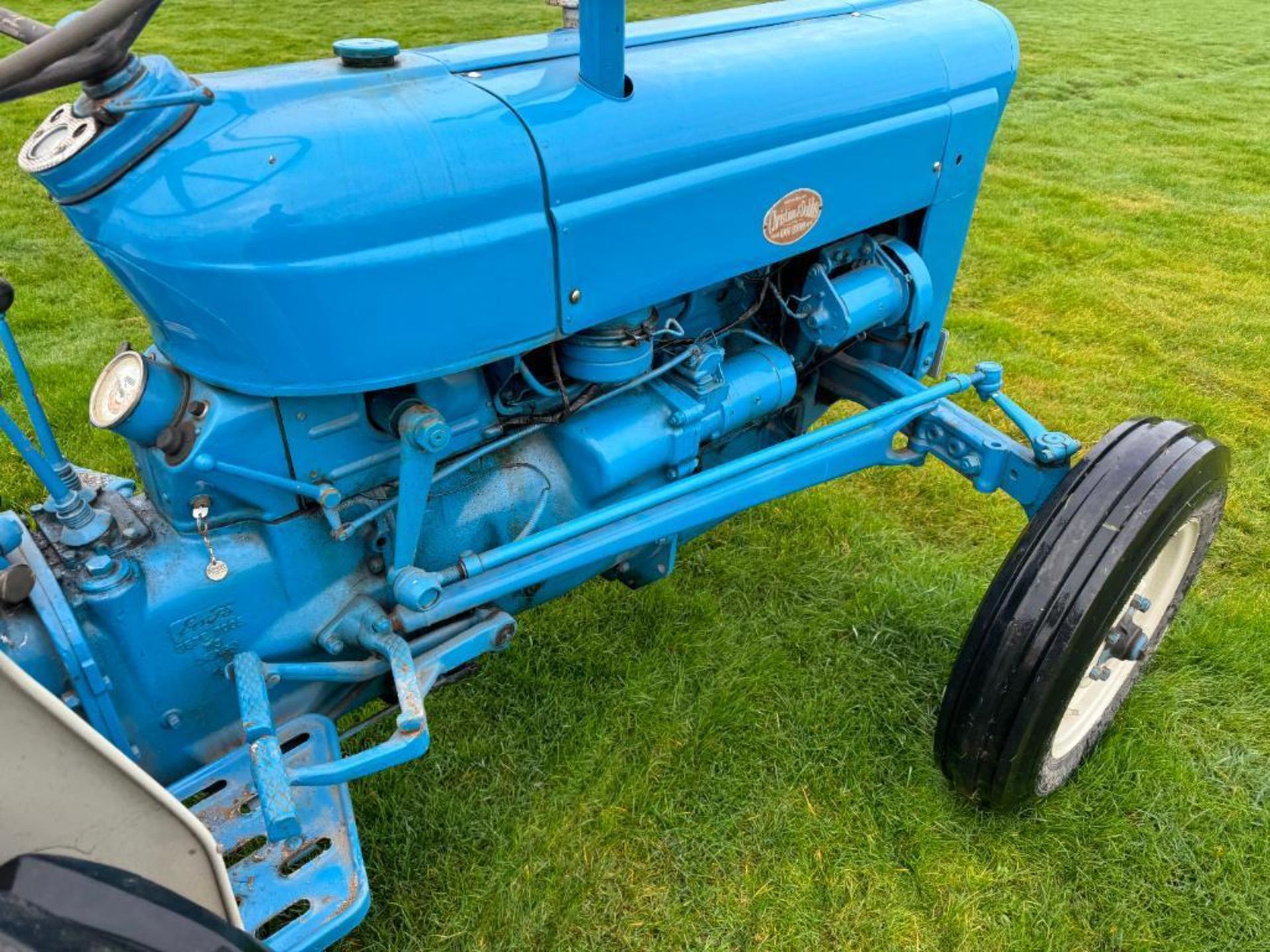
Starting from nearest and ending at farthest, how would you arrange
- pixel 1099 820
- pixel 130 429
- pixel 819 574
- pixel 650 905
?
pixel 130 429 < pixel 650 905 < pixel 1099 820 < pixel 819 574

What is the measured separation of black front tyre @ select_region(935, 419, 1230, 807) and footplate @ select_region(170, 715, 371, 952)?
1256mm

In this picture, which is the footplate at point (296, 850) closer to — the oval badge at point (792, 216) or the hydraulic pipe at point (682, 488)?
the hydraulic pipe at point (682, 488)

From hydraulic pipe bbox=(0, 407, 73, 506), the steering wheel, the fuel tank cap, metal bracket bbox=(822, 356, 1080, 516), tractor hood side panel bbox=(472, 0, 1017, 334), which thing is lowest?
metal bracket bbox=(822, 356, 1080, 516)

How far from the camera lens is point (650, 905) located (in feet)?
6.82

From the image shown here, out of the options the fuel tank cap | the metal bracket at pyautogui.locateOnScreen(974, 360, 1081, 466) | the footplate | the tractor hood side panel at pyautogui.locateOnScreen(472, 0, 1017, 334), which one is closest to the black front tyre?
the metal bracket at pyautogui.locateOnScreen(974, 360, 1081, 466)

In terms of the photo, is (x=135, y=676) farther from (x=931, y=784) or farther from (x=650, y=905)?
(x=931, y=784)

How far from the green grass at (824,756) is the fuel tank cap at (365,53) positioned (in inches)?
60.1

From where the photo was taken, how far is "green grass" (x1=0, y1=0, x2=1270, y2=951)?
207cm

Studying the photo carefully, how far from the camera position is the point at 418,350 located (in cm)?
156

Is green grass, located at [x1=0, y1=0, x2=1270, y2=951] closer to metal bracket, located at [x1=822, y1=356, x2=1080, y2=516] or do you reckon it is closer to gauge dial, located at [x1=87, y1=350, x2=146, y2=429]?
metal bracket, located at [x1=822, y1=356, x2=1080, y2=516]

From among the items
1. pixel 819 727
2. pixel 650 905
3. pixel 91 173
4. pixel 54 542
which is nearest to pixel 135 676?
pixel 54 542

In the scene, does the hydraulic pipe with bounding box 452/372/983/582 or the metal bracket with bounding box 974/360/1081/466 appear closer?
the hydraulic pipe with bounding box 452/372/983/582

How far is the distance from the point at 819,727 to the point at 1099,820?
2.16 ft

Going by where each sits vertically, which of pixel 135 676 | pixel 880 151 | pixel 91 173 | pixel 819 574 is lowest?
pixel 819 574
